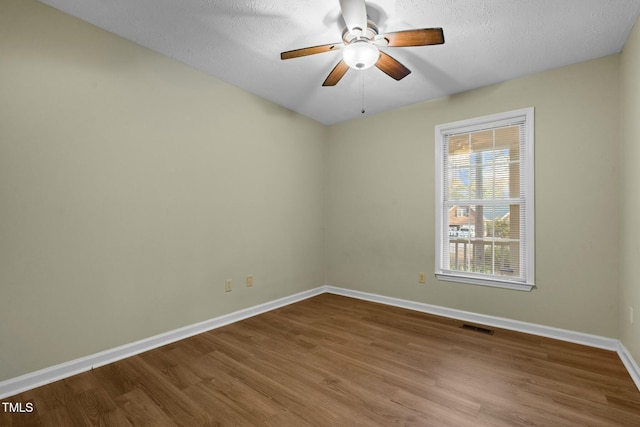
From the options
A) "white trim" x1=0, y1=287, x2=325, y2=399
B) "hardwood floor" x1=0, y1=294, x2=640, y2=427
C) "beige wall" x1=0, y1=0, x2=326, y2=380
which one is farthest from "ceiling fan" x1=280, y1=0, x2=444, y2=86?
"white trim" x1=0, y1=287, x2=325, y2=399

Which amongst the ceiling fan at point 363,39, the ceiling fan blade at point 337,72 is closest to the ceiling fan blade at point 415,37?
the ceiling fan at point 363,39

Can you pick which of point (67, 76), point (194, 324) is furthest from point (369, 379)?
point (67, 76)

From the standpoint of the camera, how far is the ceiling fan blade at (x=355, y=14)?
177cm

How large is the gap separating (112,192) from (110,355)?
1.28 m

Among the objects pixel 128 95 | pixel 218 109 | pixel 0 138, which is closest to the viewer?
pixel 0 138

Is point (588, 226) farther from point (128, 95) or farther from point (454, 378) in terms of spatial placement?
point (128, 95)

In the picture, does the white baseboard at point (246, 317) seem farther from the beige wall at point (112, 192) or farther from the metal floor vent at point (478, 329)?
the metal floor vent at point (478, 329)

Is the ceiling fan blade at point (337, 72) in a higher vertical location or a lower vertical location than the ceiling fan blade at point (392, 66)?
higher

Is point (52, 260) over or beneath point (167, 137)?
beneath

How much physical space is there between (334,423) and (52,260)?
7.13ft

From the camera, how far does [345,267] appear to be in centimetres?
438

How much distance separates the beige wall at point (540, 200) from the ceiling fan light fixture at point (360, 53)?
5.93 feet

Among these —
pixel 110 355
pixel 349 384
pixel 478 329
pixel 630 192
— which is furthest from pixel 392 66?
pixel 110 355

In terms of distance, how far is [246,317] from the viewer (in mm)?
3355
